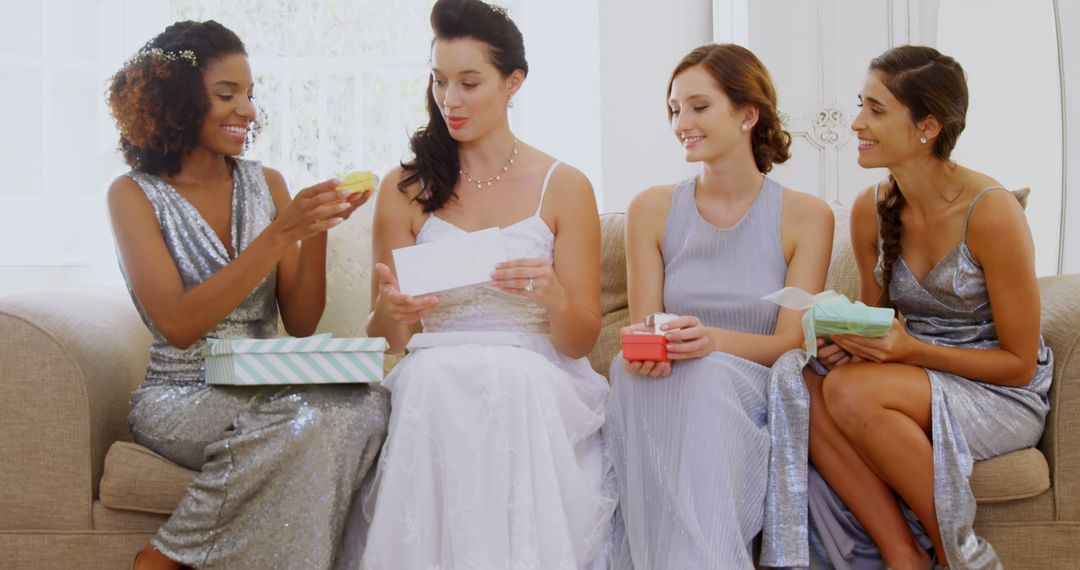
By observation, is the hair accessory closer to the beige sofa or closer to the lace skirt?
the beige sofa

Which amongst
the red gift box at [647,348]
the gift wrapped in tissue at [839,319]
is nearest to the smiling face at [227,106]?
the red gift box at [647,348]

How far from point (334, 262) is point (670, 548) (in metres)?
1.34

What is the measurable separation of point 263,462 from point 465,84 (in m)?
0.98

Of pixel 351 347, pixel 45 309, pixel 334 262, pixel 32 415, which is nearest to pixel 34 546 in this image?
pixel 32 415

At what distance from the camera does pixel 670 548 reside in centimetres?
209

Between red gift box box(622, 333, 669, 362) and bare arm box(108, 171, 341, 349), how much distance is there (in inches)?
27.3

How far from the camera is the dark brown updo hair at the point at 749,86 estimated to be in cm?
256

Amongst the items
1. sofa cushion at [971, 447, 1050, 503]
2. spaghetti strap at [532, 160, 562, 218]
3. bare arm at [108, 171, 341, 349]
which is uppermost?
spaghetti strap at [532, 160, 562, 218]

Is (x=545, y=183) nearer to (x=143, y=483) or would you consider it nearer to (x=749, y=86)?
(x=749, y=86)

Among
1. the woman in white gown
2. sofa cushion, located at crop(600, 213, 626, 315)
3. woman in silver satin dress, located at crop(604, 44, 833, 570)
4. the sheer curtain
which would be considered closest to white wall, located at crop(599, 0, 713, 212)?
the sheer curtain

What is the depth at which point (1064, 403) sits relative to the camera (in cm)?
226

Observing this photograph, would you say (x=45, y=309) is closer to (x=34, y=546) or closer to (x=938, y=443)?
(x=34, y=546)

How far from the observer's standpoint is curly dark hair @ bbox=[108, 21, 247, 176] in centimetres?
248

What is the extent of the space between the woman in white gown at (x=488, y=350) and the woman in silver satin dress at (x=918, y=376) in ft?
1.44
